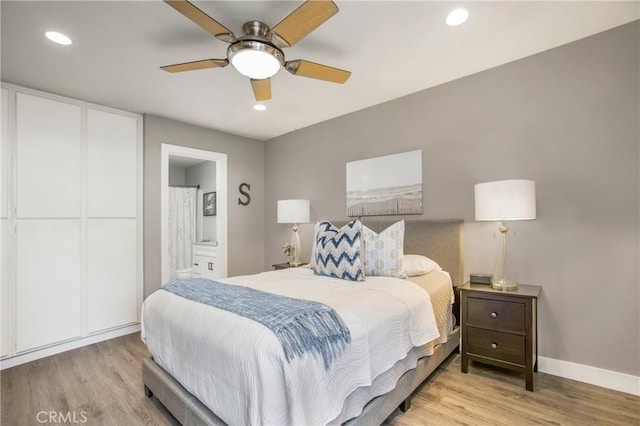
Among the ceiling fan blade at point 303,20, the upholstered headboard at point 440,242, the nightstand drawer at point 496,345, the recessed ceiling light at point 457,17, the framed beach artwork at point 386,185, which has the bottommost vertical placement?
the nightstand drawer at point 496,345

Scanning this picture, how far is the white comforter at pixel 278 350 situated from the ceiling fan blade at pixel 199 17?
60.9 inches

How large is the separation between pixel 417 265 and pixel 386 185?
1079mm

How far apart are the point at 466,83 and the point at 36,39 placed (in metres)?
3.45

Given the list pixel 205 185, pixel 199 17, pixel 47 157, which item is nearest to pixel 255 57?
pixel 199 17

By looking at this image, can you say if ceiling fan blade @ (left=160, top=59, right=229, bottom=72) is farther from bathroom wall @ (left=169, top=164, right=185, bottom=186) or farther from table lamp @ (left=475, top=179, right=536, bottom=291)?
bathroom wall @ (left=169, top=164, right=185, bottom=186)

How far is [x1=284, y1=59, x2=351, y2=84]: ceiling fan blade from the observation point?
204cm

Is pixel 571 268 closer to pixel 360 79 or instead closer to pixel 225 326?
pixel 360 79

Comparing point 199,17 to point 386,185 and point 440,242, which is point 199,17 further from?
point 440,242

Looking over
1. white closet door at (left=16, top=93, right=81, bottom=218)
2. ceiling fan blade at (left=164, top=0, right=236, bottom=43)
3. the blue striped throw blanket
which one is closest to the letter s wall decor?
white closet door at (left=16, top=93, right=81, bottom=218)

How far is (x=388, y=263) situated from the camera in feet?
8.24

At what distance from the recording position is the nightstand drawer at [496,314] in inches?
86.2

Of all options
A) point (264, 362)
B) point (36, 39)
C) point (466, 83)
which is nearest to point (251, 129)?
point (36, 39)

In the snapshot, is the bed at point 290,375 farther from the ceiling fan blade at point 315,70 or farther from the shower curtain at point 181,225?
the shower curtain at point 181,225
